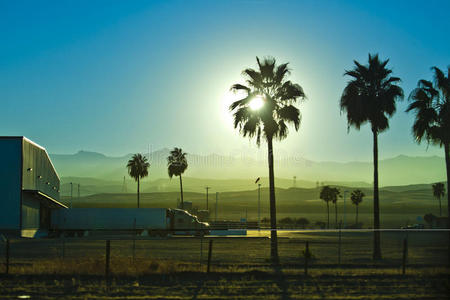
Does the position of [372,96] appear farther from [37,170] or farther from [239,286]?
[37,170]

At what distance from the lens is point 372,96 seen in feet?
109

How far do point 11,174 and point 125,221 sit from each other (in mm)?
13961

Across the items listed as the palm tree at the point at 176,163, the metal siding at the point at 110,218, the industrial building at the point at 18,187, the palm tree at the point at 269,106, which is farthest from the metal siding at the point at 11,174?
the palm tree at the point at 176,163

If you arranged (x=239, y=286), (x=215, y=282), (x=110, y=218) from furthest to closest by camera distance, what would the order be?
(x=110, y=218) < (x=215, y=282) < (x=239, y=286)

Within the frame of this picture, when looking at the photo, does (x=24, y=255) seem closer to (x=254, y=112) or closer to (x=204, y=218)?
(x=254, y=112)

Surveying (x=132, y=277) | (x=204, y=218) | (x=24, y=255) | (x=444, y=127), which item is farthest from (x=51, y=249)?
(x=204, y=218)

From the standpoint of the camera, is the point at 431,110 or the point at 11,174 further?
the point at 11,174

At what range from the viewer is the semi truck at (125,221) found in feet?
195

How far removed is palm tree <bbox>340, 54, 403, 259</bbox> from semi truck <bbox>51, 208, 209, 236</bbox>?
2960cm

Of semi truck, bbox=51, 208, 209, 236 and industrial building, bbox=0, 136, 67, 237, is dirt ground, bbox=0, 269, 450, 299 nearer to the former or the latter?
industrial building, bbox=0, 136, 67, 237

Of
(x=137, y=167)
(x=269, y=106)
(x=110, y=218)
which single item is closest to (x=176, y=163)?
(x=137, y=167)

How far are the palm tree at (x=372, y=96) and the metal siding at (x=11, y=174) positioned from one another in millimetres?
31717

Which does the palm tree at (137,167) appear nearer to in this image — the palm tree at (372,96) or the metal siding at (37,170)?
the metal siding at (37,170)

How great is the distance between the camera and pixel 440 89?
34.5 meters
